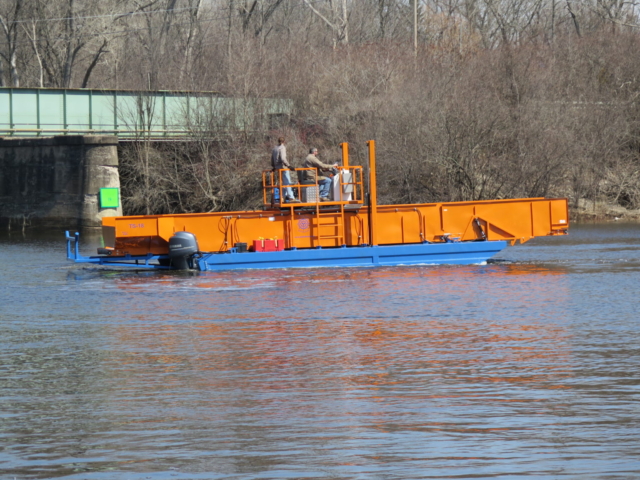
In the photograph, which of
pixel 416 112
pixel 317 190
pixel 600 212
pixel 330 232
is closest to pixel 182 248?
pixel 317 190

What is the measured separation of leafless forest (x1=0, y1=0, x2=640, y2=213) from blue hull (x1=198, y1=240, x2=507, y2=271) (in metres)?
18.1

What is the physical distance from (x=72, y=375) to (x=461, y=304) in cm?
823

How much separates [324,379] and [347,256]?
12647 mm

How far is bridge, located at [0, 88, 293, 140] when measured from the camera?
4472 centimetres

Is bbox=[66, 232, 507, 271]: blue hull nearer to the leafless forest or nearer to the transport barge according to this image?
the transport barge

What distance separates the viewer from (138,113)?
4638cm

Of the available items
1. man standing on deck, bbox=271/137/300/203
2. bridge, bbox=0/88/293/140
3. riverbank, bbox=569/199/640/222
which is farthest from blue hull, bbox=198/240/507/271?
bridge, bbox=0/88/293/140

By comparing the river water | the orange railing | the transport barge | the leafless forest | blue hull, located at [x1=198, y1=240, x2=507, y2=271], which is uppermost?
the leafless forest

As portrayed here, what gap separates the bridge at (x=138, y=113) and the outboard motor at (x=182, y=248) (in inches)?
912

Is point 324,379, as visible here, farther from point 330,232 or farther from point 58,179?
point 58,179

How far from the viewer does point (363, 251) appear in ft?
77.6

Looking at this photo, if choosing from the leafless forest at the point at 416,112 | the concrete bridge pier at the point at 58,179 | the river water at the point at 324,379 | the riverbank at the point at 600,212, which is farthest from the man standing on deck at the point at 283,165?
the riverbank at the point at 600,212

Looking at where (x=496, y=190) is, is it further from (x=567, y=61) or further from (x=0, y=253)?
(x=0, y=253)

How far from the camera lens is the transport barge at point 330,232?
23469mm
